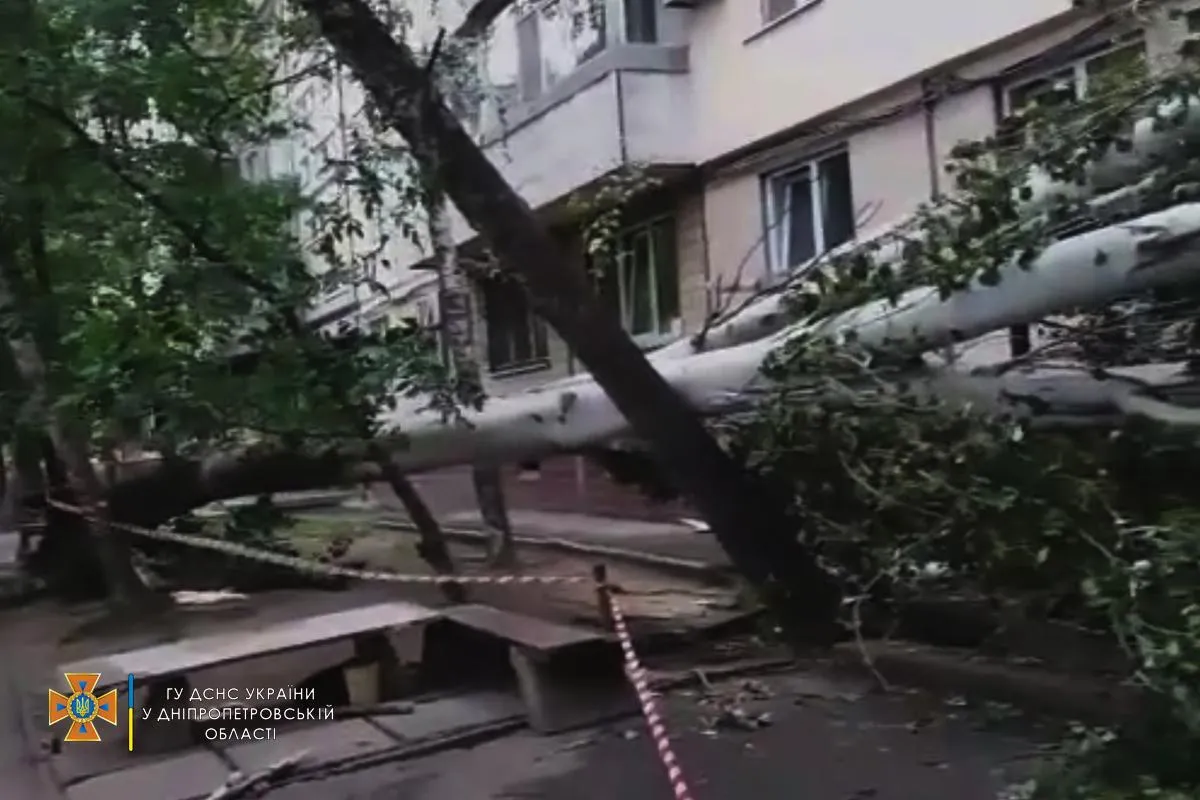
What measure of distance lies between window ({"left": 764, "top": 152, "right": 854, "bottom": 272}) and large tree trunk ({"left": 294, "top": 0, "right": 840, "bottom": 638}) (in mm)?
4508

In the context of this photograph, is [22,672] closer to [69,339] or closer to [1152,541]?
[69,339]

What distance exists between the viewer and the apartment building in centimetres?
914

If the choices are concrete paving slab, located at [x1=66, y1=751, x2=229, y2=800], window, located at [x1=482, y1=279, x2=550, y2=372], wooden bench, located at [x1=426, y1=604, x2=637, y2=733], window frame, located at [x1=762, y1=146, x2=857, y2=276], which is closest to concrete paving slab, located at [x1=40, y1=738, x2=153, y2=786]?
concrete paving slab, located at [x1=66, y1=751, x2=229, y2=800]

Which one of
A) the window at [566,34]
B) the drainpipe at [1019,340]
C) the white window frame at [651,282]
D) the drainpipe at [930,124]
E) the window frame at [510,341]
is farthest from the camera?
the window frame at [510,341]

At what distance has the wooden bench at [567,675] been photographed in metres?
5.52

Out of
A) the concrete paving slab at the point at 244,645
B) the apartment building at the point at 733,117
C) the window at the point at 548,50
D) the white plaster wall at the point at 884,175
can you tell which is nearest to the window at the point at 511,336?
the apartment building at the point at 733,117

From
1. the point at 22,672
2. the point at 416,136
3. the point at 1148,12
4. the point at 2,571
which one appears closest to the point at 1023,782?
the point at 1148,12

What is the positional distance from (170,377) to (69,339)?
4.25 feet

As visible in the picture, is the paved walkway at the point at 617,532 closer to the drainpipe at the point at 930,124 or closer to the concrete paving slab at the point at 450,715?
the drainpipe at the point at 930,124

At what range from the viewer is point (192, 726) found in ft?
18.9

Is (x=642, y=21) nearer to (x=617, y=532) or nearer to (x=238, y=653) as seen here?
(x=617, y=532)

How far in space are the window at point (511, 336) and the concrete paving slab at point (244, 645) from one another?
27.4 ft

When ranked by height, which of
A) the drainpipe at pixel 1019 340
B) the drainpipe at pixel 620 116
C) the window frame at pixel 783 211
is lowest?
the drainpipe at pixel 1019 340

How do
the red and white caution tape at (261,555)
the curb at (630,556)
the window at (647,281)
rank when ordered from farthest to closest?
the window at (647,281) → the curb at (630,556) → the red and white caution tape at (261,555)
